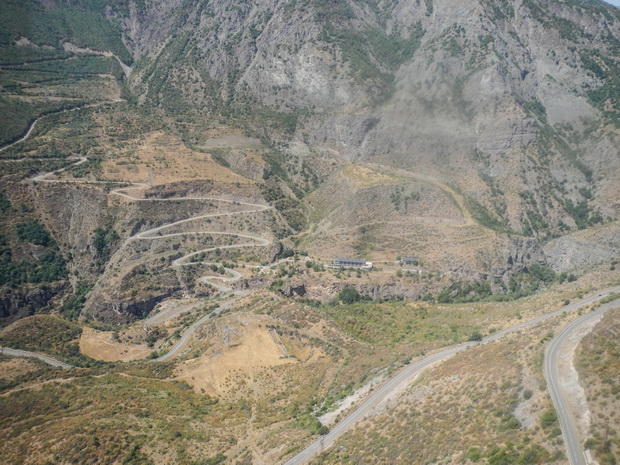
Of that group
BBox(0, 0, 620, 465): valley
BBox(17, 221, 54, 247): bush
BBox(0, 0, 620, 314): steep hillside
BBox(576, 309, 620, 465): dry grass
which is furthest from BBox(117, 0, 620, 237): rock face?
BBox(576, 309, 620, 465): dry grass

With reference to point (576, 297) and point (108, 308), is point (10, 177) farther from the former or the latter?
point (576, 297)

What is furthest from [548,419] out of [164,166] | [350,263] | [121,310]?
[164,166]

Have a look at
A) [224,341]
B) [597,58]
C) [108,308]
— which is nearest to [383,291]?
[224,341]

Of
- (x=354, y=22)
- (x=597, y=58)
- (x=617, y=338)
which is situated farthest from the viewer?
(x=354, y=22)

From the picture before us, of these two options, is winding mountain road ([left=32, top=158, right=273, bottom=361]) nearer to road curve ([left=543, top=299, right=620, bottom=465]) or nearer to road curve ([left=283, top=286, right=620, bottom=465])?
road curve ([left=283, top=286, right=620, bottom=465])

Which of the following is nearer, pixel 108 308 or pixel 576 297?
pixel 576 297

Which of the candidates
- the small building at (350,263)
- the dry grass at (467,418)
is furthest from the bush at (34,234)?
the dry grass at (467,418)
